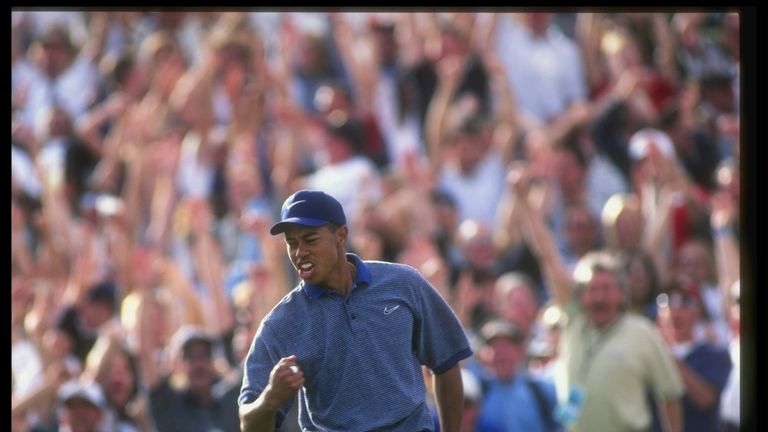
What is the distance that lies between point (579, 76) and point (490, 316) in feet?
7.53

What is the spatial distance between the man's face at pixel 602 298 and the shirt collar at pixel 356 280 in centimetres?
285

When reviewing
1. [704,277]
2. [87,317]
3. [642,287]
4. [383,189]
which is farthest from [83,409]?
[704,277]

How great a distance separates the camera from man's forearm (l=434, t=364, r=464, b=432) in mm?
5359

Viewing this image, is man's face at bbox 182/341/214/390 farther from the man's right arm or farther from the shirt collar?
the man's right arm

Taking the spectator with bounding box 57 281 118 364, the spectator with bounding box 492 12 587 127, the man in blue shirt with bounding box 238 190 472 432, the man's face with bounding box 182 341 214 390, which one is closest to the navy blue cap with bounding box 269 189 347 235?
the man in blue shirt with bounding box 238 190 472 432

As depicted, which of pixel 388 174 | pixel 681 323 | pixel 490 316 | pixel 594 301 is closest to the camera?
pixel 594 301

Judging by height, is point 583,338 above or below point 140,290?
below

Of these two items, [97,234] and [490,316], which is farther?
[97,234]

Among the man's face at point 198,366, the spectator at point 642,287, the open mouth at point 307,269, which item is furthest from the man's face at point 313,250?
the spectator at point 642,287

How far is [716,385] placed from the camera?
27.6ft

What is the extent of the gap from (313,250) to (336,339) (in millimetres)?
300

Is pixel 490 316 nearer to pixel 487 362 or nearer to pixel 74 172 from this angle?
pixel 487 362

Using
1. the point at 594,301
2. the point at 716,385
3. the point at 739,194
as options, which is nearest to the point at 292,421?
the point at 594,301

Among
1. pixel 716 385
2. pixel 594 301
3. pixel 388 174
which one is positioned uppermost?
pixel 388 174
